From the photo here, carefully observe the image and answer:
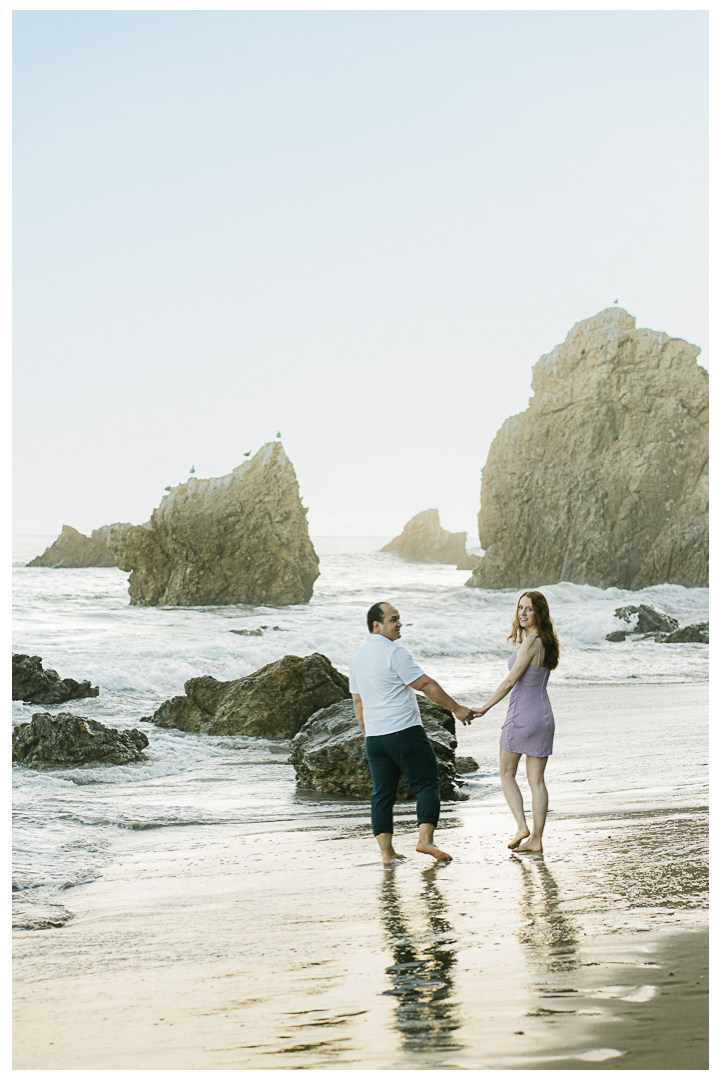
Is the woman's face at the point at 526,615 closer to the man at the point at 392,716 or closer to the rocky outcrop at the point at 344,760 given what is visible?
the man at the point at 392,716

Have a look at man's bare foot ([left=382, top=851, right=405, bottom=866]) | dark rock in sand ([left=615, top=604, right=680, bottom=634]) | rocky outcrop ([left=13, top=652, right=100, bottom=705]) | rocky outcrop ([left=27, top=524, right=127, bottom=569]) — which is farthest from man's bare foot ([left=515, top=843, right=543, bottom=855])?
rocky outcrop ([left=27, top=524, right=127, bottom=569])

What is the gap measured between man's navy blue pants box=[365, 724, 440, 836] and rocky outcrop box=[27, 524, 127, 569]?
54322mm

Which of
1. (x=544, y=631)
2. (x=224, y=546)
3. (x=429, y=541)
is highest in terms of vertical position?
(x=429, y=541)

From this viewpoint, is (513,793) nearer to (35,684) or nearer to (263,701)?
(263,701)

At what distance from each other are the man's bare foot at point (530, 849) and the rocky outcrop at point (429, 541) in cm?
6910

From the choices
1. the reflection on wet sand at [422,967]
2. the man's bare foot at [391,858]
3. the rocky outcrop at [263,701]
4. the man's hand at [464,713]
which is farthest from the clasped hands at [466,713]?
the rocky outcrop at [263,701]

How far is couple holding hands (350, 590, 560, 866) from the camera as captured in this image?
17.6 feet

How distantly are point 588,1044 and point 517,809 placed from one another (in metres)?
2.88

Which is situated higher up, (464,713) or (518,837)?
(464,713)

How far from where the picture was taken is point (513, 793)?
542 centimetres

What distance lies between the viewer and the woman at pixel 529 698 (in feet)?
17.7

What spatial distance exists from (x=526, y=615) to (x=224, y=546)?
100 feet

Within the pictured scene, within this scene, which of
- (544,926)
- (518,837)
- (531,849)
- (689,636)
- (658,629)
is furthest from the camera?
(658,629)

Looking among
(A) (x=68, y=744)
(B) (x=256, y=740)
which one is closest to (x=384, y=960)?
(A) (x=68, y=744)
